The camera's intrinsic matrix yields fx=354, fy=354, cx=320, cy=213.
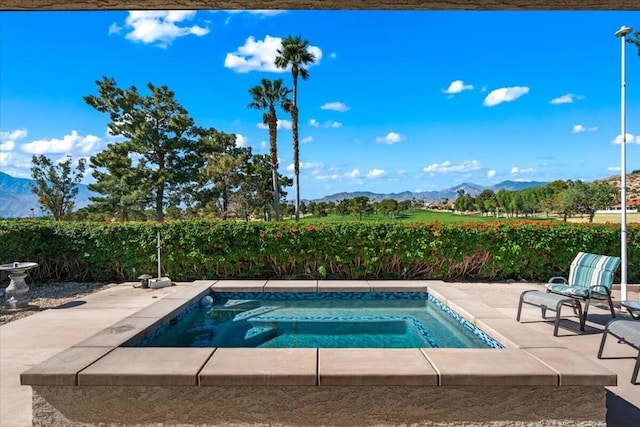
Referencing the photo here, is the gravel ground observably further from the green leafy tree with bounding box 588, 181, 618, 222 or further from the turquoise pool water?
the green leafy tree with bounding box 588, 181, 618, 222

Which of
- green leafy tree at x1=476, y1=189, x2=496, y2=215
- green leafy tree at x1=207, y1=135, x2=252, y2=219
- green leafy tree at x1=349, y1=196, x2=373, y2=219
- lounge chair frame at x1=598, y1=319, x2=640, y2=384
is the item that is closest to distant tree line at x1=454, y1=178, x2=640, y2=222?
green leafy tree at x1=476, y1=189, x2=496, y2=215

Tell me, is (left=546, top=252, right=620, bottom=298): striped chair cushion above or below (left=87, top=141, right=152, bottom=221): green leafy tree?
below

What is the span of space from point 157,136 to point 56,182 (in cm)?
1243

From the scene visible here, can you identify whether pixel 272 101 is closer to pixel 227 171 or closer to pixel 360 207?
pixel 227 171

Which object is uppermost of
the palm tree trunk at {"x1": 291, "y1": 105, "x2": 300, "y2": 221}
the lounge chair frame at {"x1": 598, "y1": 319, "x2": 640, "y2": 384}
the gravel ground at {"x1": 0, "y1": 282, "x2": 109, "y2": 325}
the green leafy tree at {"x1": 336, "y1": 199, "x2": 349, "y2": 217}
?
the palm tree trunk at {"x1": 291, "y1": 105, "x2": 300, "y2": 221}

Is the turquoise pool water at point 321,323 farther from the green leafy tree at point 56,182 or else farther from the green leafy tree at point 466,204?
the green leafy tree at point 466,204

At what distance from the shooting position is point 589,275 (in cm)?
528

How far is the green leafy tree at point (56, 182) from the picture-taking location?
31.9m

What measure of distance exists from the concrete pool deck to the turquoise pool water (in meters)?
0.20

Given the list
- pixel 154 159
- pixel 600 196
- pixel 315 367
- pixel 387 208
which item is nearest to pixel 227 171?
pixel 154 159

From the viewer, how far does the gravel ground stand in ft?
19.2

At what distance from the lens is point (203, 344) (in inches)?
188

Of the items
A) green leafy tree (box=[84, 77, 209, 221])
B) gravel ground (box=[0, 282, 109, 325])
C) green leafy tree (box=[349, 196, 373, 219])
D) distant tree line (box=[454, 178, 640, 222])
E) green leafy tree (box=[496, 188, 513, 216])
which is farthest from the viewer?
green leafy tree (box=[496, 188, 513, 216])

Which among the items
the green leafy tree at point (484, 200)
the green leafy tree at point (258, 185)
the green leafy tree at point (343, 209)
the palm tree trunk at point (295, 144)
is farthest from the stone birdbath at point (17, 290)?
the green leafy tree at point (484, 200)
